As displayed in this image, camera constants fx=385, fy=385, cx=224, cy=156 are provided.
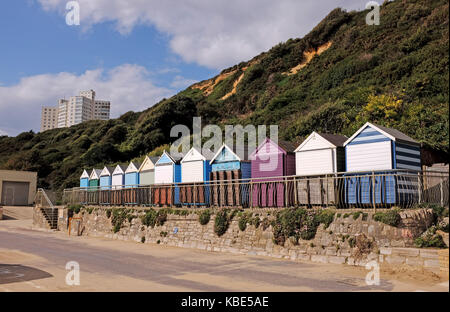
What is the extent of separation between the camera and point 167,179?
926 inches

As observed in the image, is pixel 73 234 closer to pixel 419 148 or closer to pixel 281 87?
pixel 419 148

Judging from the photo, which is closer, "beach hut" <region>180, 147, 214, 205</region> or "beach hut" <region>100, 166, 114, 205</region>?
"beach hut" <region>180, 147, 214, 205</region>

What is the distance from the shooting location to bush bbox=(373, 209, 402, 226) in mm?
11430

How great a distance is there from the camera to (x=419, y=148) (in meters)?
14.6

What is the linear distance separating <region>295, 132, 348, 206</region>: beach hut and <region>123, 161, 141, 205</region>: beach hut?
12165 mm

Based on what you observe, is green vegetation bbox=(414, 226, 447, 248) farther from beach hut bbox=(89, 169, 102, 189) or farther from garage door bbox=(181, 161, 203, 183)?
beach hut bbox=(89, 169, 102, 189)

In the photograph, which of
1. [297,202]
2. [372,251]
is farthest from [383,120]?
[372,251]

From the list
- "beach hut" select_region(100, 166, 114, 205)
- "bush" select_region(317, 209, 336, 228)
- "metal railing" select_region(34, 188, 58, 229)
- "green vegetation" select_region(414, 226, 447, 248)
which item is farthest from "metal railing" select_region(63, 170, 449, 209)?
"metal railing" select_region(34, 188, 58, 229)

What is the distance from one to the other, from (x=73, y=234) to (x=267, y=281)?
69.9 ft

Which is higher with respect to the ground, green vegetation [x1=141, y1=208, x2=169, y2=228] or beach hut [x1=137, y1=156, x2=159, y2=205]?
A: beach hut [x1=137, y1=156, x2=159, y2=205]

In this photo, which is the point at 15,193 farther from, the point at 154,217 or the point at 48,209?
the point at 154,217

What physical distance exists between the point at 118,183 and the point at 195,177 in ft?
33.2

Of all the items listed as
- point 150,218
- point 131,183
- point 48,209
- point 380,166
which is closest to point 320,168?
point 380,166

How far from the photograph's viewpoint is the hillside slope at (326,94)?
86.4 feet
